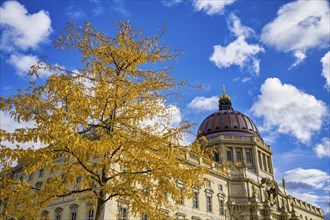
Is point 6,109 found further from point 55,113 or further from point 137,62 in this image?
point 137,62

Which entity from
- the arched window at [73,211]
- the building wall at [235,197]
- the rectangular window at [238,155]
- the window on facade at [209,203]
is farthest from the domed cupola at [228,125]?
the arched window at [73,211]

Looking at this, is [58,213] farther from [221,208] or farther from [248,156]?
[248,156]

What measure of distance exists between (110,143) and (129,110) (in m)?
1.67

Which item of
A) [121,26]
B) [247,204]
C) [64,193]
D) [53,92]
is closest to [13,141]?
[53,92]

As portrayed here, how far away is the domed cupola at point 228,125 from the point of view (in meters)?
70.1

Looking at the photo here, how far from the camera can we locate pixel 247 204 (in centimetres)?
4688

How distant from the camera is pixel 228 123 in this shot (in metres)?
72.1

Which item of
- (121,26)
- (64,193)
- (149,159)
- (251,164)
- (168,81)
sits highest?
(251,164)

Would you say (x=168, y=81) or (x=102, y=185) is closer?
(x=102, y=185)

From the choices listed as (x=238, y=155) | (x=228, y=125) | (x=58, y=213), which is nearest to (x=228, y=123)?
(x=228, y=125)

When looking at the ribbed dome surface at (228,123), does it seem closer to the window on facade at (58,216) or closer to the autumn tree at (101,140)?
the window on facade at (58,216)

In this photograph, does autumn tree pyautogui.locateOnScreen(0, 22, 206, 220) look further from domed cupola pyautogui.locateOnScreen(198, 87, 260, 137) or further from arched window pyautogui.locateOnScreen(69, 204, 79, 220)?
domed cupola pyautogui.locateOnScreen(198, 87, 260, 137)

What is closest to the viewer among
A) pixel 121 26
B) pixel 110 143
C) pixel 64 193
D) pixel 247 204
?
pixel 110 143

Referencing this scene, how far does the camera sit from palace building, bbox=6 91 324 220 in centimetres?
3284
